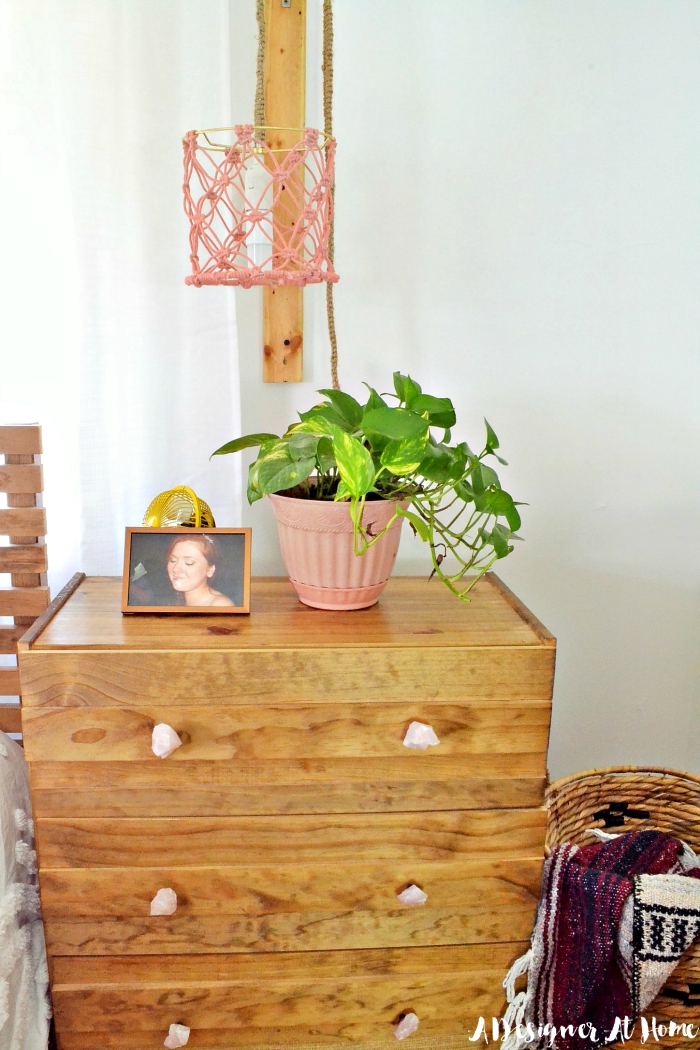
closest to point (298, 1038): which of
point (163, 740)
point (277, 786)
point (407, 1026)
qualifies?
point (407, 1026)

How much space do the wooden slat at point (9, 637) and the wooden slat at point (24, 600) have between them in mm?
35

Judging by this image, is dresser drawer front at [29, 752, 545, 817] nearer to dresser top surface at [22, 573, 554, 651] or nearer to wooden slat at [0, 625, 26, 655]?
dresser top surface at [22, 573, 554, 651]

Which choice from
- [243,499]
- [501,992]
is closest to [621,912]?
[501,992]

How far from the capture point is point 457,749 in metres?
1.10

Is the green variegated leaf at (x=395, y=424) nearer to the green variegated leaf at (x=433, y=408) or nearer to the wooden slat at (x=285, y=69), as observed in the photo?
the green variegated leaf at (x=433, y=408)

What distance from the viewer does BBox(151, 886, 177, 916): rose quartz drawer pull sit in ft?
3.58

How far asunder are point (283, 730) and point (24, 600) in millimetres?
486

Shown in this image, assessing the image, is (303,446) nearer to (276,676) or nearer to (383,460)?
(383,460)

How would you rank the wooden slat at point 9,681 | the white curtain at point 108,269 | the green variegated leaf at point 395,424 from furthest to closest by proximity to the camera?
1. the wooden slat at point 9,681
2. the white curtain at point 108,269
3. the green variegated leaf at point 395,424

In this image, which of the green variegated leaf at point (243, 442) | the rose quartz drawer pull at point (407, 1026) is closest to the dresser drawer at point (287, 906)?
the rose quartz drawer pull at point (407, 1026)

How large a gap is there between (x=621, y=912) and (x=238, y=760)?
0.57 meters

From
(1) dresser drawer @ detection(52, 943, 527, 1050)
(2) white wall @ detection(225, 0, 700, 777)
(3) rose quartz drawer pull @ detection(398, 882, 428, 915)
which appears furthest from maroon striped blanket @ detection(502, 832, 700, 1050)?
(2) white wall @ detection(225, 0, 700, 777)

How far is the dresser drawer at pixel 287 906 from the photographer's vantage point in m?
1.10

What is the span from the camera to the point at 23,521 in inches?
50.2
